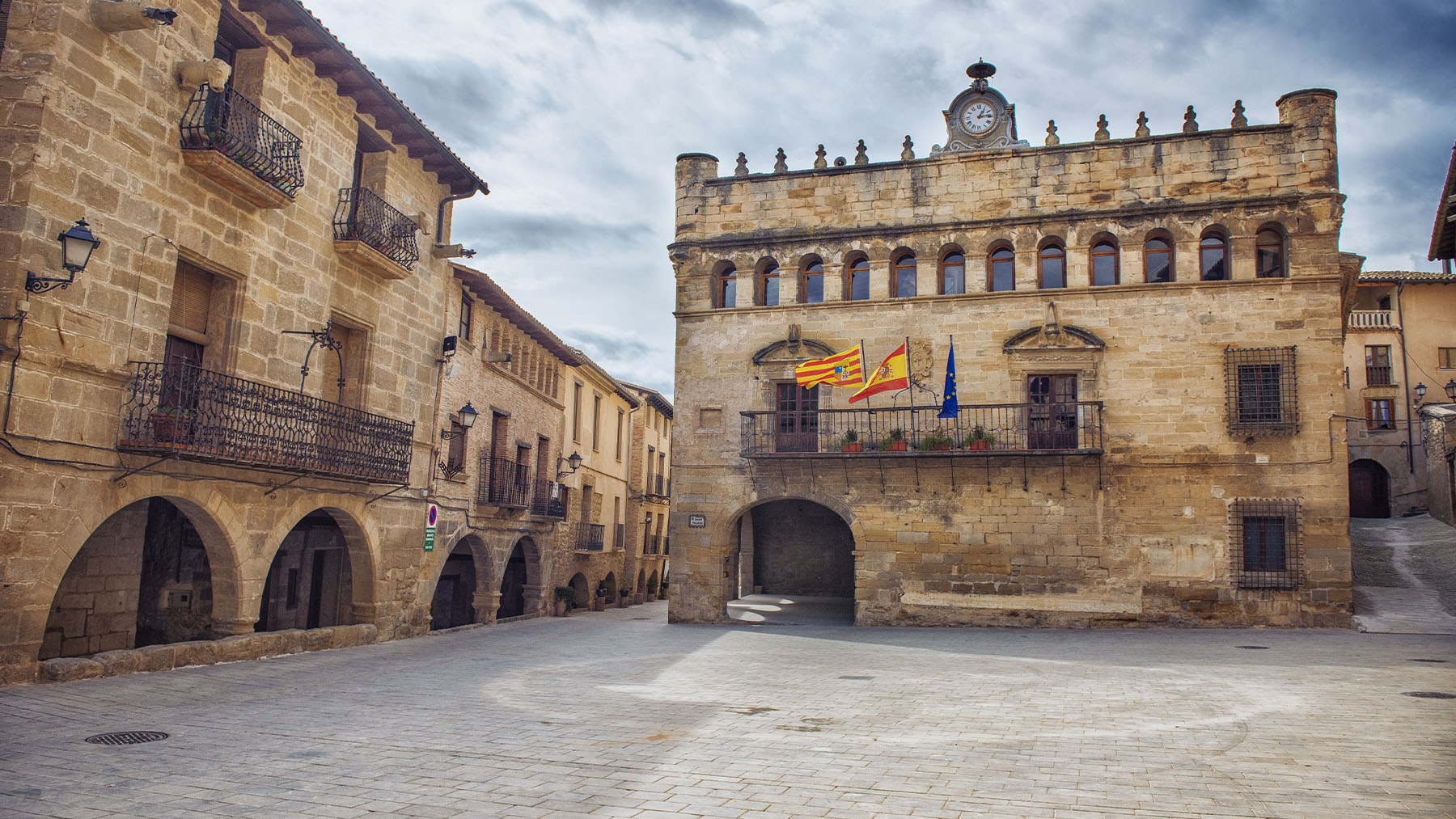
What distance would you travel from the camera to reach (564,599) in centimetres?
2425

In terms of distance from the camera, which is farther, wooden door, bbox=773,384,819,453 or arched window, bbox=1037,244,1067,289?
wooden door, bbox=773,384,819,453

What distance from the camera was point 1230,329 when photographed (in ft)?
54.4

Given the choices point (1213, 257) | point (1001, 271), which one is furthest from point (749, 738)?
point (1213, 257)

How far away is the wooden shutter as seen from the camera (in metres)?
10.8

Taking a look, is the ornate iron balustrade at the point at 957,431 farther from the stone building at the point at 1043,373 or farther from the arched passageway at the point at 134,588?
the arched passageway at the point at 134,588

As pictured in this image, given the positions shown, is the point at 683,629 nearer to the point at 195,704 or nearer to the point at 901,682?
the point at 901,682

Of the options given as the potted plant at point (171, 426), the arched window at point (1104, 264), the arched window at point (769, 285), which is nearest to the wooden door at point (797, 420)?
the arched window at point (769, 285)

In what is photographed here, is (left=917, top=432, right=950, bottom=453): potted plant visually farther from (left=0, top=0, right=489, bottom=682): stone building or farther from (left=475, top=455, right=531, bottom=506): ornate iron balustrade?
(left=0, top=0, right=489, bottom=682): stone building

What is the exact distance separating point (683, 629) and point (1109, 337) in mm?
9606

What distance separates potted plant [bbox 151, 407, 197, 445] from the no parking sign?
248 inches

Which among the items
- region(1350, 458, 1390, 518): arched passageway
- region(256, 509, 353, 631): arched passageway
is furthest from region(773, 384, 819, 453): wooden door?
region(1350, 458, 1390, 518): arched passageway

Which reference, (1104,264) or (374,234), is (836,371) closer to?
(1104,264)

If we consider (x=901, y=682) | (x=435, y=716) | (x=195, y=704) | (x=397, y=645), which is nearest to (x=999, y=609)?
(x=901, y=682)

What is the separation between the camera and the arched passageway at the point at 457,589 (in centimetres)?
2188
